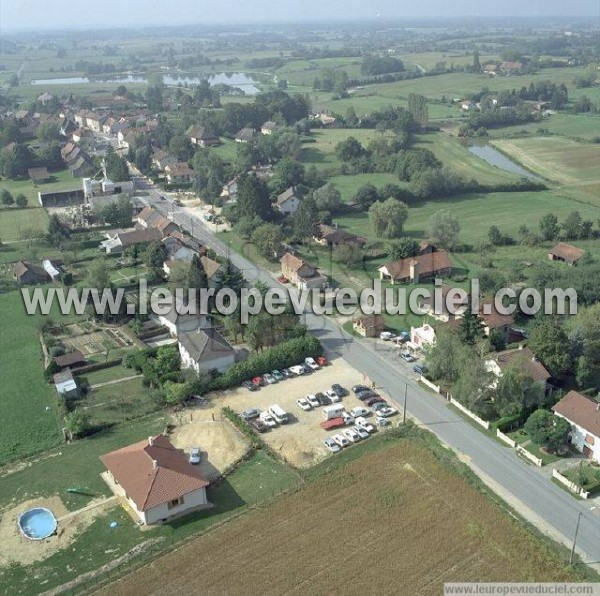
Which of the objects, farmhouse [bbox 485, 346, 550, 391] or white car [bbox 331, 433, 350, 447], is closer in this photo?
white car [bbox 331, 433, 350, 447]

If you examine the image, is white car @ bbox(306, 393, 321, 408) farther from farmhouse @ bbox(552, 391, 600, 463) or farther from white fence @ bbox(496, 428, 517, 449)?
farmhouse @ bbox(552, 391, 600, 463)

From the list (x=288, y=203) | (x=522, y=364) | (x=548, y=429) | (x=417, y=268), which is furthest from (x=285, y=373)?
(x=288, y=203)

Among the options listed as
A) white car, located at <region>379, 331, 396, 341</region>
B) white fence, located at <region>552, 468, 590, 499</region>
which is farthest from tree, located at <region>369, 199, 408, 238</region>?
white fence, located at <region>552, 468, 590, 499</region>

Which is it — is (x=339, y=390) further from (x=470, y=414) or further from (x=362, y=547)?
(x=362, y=547)

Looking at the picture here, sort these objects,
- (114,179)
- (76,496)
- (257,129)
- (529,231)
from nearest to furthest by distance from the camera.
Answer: (76,496)
(529,231)
(114,179)
(257,129)

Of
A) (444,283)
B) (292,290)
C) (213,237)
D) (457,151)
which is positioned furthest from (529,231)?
(457,151)

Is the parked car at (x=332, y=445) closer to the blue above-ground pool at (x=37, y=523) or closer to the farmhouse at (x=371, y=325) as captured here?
the farmhouse at (x=371, y=325)

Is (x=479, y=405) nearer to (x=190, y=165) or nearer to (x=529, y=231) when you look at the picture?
(x=529, y=231)
